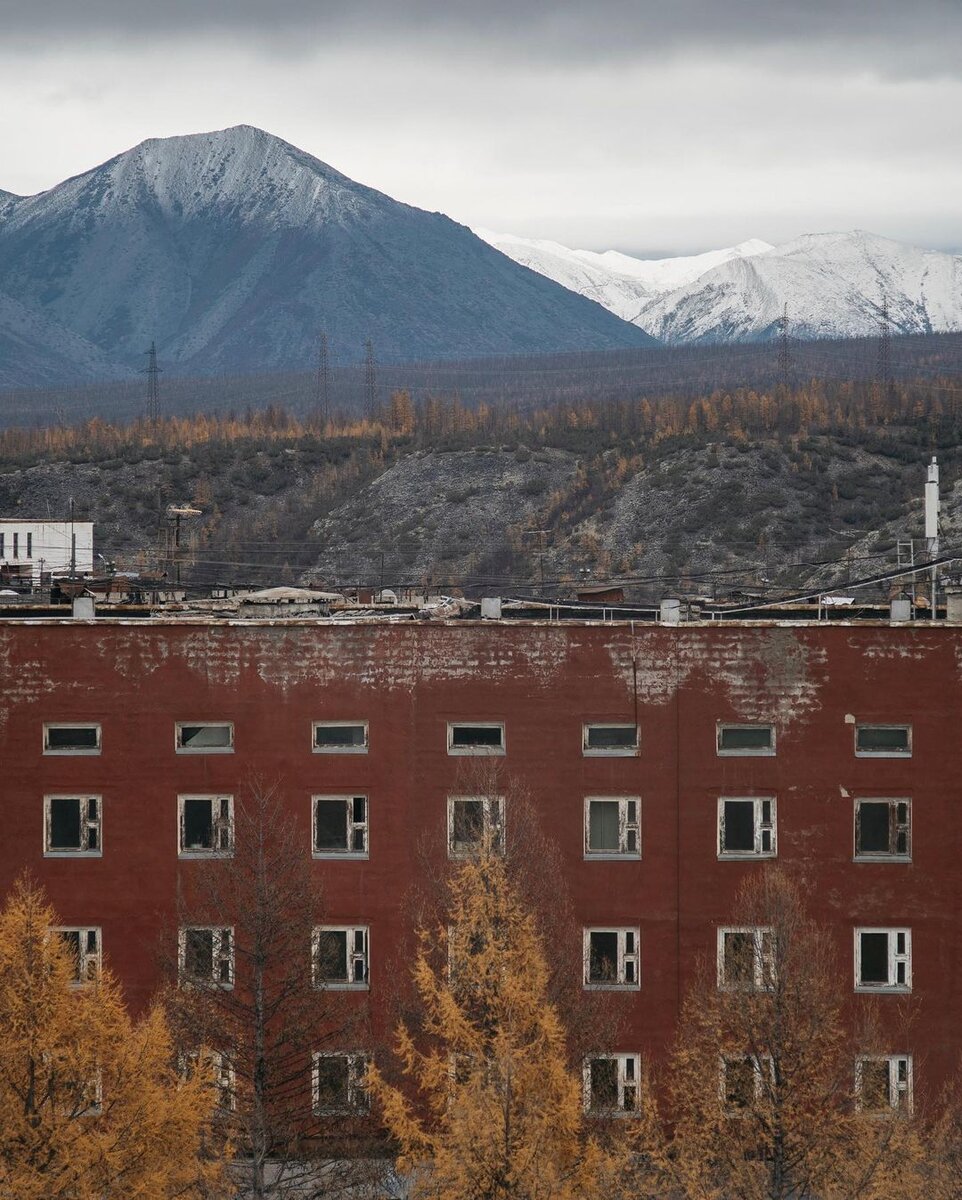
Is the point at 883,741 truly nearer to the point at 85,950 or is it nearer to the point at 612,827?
the point at 612,827

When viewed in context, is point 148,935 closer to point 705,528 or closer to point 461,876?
point 461,876

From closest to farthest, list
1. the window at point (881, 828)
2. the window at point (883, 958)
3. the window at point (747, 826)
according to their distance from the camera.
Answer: the window at point (883, 958) → the window at point (881, 828) → the window at point (747, 826)

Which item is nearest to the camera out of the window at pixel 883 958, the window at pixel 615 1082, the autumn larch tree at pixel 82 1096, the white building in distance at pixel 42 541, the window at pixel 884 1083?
the autumn larch tree at pixel 82 1096

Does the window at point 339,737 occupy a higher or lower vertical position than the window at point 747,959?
higher

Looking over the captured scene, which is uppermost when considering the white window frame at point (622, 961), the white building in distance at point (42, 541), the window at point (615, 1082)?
the white building in distance at point (42, 541)

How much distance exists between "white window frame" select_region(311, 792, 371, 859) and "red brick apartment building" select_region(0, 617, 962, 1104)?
3.4 inches

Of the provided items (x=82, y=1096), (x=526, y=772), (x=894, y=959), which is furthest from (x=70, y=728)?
(x=894, y=959)

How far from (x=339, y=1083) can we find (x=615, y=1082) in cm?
635

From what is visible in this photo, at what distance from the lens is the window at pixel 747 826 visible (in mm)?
41062

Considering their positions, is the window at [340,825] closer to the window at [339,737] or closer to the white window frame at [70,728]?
the window at [339,737]

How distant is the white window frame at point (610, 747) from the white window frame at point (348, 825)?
5264 millimetres

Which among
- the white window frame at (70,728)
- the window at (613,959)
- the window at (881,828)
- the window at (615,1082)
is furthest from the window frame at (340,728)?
the window at (881,828)

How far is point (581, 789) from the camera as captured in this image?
41.2 m

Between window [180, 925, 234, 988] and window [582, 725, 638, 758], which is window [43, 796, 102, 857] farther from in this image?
window [582, 725, 638, 758]
